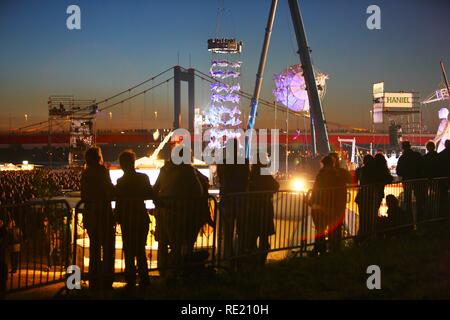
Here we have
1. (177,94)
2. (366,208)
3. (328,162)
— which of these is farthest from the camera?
(177,94)

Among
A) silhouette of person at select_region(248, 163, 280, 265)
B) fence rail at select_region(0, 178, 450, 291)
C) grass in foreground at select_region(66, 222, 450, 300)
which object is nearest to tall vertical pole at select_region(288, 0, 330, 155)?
fence rail at select_region(0, 178, 450, 291)

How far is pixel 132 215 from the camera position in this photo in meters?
6.78

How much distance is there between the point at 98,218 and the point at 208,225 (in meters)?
1.85

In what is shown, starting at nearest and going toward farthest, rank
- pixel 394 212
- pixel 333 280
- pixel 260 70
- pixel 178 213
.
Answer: pixel 333 280
pixel 178 213
pixel 394 212
pixel 260 70

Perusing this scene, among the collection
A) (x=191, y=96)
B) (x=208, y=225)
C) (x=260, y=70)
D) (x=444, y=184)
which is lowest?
(x=208, y=225)

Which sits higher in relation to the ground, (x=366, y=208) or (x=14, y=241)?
(x=366, y=208)

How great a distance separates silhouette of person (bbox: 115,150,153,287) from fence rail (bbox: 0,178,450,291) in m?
0.01

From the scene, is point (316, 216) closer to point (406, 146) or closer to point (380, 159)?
point (380, 159)

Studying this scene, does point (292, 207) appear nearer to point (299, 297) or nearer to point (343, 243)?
point (343, 243)

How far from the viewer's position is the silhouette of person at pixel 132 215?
22.2 feet

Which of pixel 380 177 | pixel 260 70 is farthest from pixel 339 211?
pixel 260 70

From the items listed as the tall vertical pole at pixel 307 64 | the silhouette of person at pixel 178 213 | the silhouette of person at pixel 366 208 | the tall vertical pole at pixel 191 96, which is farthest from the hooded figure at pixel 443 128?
the tall vertical pole at pixel 191 96

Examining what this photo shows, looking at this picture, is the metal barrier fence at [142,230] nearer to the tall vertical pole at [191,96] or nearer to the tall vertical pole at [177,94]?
the tall vertical pole at [177,94]

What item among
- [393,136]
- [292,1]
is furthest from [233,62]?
[292,1]
